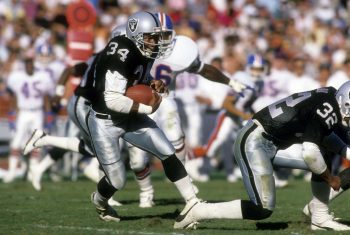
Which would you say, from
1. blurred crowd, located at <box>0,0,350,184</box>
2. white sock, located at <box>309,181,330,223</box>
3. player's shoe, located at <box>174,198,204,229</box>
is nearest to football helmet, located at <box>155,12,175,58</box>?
player's shoe, located at <box>174,198,204,229</box>

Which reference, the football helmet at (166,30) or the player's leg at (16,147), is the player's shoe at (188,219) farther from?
the player's leg at (16,147)

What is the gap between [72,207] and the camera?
880 cm

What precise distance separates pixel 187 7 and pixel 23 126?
6.89 meters

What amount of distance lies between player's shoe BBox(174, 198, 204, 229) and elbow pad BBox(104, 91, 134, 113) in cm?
86

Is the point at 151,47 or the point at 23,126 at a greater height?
the point at 151,47

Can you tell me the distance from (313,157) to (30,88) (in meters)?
7.30

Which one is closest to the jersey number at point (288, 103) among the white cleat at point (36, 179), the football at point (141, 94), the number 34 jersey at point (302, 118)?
the number 34 jersey at point (302, 118)

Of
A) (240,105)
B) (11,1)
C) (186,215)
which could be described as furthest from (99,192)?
(11,1)

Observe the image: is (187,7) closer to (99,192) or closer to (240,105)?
(240,105)

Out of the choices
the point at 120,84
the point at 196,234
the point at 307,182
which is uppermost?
the point at 120,84

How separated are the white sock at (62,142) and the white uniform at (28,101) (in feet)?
11.6

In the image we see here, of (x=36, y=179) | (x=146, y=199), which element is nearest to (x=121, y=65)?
(x=146, y=199)

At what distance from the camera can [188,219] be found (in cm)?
691

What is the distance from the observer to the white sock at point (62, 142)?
9.27m
